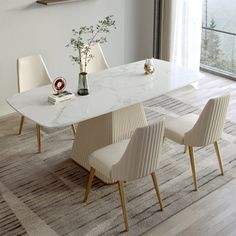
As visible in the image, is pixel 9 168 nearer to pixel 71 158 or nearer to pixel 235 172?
pixel 71 158

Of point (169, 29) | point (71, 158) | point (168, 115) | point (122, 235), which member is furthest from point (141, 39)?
point (122, 235)

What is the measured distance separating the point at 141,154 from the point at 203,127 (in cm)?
66

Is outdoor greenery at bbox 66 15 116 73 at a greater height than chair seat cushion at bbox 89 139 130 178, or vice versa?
outdoor greenery at bbox 66 15 116 73

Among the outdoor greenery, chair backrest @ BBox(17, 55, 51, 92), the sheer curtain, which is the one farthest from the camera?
the sheer curtain

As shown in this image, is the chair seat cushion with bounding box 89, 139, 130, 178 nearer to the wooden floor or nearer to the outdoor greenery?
the wooden floor

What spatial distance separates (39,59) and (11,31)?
0.54m

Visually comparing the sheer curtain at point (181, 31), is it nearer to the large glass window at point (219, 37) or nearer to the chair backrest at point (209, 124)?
the large glass window at point (219, 37)

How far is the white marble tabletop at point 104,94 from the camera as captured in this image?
3494mm

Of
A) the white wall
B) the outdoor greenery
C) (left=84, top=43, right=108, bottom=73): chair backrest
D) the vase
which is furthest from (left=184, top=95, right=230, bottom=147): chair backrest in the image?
the white wall

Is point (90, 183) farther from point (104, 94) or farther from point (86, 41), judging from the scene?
point (86, 41)

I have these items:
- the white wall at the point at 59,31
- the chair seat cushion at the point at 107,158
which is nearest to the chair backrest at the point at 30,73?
the white wall at the point at 59,31

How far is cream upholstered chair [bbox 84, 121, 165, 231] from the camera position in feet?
10.4

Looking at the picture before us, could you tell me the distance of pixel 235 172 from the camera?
411 cm

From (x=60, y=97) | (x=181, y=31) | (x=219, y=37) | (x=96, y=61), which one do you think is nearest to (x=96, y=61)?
(x=96, y=61)
